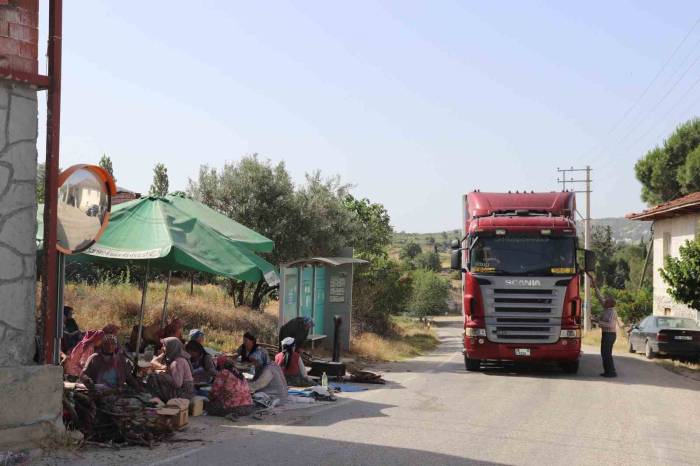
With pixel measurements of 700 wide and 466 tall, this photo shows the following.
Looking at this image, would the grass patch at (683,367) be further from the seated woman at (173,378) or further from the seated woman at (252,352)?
the seated woman at (173,378)

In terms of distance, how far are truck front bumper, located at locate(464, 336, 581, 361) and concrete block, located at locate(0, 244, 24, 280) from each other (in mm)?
11200

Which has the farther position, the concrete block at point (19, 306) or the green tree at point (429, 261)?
the green tree at point (429, 261)

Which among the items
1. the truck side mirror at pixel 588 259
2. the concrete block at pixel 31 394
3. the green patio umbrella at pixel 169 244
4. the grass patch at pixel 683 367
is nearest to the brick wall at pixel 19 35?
the green patio umbrella at pixel 169 244

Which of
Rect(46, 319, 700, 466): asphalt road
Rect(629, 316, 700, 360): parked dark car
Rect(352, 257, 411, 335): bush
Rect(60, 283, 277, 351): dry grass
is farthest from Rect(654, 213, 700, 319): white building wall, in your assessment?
Rect(60, 283, 277, 351): dry grass

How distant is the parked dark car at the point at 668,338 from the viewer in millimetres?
22219

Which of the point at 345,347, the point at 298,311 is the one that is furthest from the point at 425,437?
the point at 345,347

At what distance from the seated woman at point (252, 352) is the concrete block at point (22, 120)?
5344mm

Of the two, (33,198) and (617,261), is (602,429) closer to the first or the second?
(33,198)

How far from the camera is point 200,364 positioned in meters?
12.5

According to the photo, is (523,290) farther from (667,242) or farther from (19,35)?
(667,242)

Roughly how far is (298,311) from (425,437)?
10165 mm

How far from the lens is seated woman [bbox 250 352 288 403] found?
12.1 meters

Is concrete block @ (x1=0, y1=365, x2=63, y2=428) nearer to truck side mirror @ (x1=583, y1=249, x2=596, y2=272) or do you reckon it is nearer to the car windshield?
truck side mirror @ (x1=583, y1=249, x2=596, y2=272)

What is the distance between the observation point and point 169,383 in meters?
10.8
